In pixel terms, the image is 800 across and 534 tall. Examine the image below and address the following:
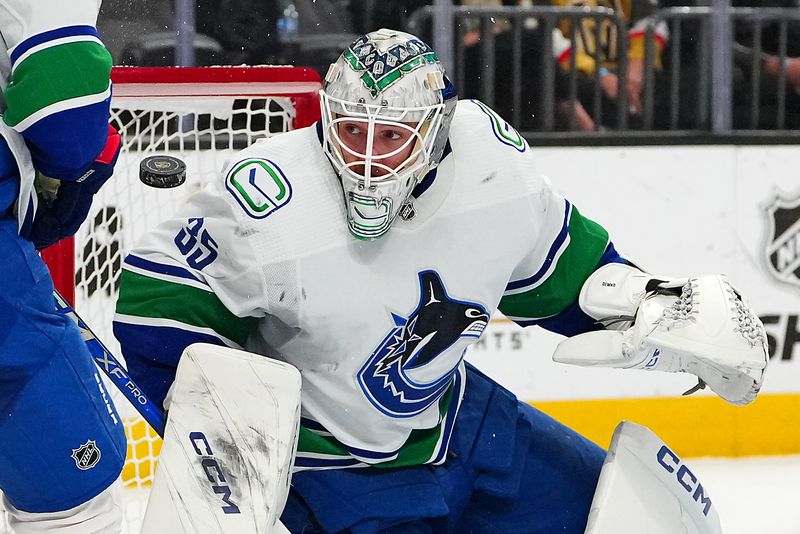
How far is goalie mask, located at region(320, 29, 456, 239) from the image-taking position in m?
1.93

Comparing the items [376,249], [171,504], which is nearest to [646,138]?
[376,249]

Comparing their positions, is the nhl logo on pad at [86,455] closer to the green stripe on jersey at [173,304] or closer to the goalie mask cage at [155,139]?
the green stripe on jersey at [173,304]

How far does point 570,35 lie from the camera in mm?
3828

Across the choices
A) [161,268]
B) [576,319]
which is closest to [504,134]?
[576,319]

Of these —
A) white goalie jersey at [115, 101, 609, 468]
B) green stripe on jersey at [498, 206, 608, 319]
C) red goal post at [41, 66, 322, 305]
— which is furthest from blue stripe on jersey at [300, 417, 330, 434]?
red goal post at [41, 66, 322, 305]

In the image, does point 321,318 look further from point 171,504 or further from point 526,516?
point 526,516

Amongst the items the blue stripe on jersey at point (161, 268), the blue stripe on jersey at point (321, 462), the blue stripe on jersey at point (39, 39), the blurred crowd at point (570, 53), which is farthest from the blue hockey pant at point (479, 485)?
the blurred crowd at point (570, 53)

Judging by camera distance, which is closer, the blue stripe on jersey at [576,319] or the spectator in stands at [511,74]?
the blue stripe on jersey at [576,319]

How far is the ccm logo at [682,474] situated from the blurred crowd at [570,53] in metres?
1.76

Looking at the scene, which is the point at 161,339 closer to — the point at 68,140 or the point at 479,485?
the point at 68,140

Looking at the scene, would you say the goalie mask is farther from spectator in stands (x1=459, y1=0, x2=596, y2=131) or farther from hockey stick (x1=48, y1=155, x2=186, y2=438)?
spectator in stands (x1=459, y1=0, x2=596, y2=131)

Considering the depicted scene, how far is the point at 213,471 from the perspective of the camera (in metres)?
1.78

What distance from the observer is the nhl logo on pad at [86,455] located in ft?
6.42

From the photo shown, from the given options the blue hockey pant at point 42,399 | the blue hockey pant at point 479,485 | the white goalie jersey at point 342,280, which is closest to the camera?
the blue hockey pant at point 42,399
